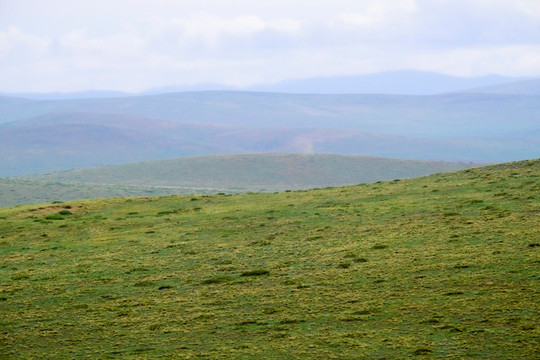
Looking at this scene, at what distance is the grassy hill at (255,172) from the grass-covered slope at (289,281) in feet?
274

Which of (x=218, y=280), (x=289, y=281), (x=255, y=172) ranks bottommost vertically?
(x=255, y=172)

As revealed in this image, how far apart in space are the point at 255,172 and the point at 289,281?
384 feet

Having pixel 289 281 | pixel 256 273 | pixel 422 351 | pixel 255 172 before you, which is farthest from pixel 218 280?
pixel 255 172

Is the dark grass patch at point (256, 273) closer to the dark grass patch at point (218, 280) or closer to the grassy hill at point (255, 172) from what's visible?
the dark grass patch at point (218, 280)

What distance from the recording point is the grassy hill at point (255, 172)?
12356 centimetres

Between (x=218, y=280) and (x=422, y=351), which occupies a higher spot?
(x=422, y=351)

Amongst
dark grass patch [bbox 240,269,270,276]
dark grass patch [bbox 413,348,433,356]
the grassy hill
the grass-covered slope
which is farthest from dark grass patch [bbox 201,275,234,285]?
the grassy hill

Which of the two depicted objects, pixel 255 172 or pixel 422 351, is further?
pixel 255 172

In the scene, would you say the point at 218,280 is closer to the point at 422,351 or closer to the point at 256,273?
the point at 256,273

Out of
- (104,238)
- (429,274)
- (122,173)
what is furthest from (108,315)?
(122,173)

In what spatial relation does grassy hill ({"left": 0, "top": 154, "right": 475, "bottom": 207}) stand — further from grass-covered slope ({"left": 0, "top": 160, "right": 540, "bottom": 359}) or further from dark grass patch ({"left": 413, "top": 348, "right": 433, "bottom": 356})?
dark grass patch ({"left": 413, "top": 348, "right": 433, "bottom": 356})

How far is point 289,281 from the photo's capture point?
62.7 feet

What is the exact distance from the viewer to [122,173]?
436 feet

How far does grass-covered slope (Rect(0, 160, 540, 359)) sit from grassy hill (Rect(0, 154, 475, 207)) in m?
83.6
